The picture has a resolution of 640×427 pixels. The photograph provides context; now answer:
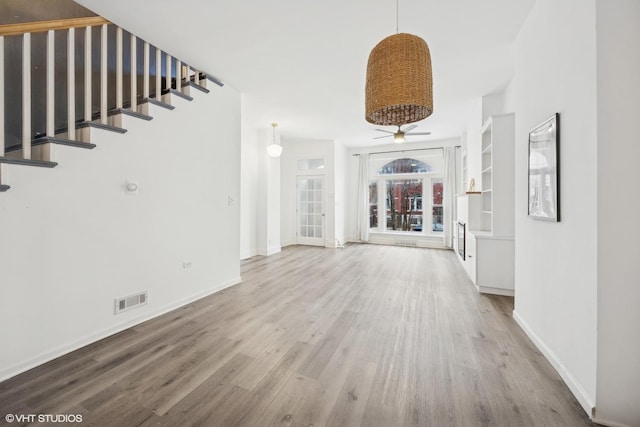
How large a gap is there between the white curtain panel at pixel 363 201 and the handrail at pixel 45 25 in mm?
6519

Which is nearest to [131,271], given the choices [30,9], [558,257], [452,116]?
[30,9]

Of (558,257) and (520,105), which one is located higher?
(520,105)

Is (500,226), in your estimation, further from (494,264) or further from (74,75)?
(74,75)

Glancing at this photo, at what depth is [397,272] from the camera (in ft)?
15.5

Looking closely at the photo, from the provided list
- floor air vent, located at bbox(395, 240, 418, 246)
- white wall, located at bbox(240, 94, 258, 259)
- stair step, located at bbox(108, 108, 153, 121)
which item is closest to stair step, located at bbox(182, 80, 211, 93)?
stair step, located at bbox(108, 108, 153, 121)

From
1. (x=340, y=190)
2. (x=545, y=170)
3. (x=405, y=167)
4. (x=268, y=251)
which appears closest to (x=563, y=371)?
(x=545, y=170)

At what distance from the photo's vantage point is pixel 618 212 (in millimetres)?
1458

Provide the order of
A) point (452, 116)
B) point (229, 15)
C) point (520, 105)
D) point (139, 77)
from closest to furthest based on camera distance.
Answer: point (229, 15) < point (520, 105) < point (139, 77) < point (452, 116)

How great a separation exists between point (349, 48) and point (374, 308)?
121 inches

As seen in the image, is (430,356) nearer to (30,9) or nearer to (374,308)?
(374,308)

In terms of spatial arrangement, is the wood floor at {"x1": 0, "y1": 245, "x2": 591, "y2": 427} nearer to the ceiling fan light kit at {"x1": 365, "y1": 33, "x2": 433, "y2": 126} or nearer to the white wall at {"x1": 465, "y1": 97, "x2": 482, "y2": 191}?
the ceiling fan light kit at {"x1": 365, "y1": 33, "x2": 433, "y2": 126}

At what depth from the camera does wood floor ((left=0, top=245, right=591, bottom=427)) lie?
1.53 meters
